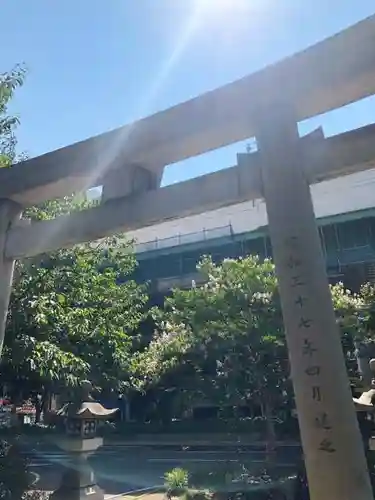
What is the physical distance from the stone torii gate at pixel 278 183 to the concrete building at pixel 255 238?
1336cm

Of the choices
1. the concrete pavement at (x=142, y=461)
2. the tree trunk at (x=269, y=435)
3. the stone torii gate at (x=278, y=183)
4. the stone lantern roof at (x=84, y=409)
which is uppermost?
the stone torii gate at (x=278, y=183)

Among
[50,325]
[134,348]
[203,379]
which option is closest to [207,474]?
[50,325]

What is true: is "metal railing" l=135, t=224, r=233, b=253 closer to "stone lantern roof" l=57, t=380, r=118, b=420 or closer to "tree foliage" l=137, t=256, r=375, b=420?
"tree foliage" l=137, t=256, r=375, b=420

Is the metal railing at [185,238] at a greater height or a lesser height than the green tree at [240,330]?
greater

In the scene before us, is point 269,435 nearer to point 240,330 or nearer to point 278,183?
point 240,330

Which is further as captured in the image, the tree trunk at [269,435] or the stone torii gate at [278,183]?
the tree trunk at [269,435]

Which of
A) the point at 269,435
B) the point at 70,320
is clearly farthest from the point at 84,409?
the point at 269,435

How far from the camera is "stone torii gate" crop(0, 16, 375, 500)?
2.29m

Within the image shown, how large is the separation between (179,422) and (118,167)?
19627mm

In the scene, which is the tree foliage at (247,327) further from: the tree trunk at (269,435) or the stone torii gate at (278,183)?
the stone torii gate at (278,183)

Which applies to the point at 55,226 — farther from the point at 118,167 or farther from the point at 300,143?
the point at 300,143

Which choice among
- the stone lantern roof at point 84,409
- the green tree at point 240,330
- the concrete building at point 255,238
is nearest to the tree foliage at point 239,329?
the green tree at point 240,330

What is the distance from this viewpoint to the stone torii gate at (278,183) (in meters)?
2.29

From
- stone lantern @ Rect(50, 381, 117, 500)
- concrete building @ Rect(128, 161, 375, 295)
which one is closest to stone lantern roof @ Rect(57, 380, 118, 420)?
stone lantern @ Rect(50, 381, 117, 500)
